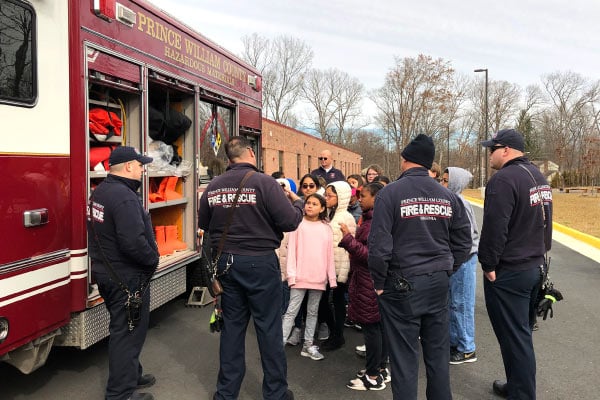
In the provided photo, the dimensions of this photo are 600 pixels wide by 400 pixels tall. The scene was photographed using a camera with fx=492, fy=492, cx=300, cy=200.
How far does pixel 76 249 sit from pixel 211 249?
97 centimetres

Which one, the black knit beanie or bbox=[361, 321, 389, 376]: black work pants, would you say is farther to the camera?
bbox=[361, 321, 389, 376]: black work pants

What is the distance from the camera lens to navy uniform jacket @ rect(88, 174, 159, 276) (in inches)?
128

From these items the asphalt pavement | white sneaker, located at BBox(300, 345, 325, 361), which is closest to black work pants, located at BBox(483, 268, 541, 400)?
the asphalt pavement

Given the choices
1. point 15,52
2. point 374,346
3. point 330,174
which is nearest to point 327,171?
point 330,174

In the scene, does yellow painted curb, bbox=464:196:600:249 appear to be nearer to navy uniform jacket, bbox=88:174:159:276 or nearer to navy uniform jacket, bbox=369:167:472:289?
navy uniform jacket, bbox=369:167:472:289

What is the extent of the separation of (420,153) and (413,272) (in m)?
0.76

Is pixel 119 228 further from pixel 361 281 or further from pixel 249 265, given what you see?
pixel 361 281

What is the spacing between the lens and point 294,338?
491 centimetres

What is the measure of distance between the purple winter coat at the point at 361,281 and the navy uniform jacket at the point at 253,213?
59 centimetres

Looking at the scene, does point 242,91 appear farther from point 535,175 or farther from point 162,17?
point 535,175

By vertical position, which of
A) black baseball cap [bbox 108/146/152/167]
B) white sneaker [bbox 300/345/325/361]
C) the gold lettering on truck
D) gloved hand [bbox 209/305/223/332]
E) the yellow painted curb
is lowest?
white sneaker [bbox 300/345/325/361]

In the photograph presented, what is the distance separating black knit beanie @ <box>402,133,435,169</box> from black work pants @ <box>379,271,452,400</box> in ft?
2.34

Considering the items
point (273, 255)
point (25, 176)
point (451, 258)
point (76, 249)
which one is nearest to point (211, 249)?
point (273, 255)

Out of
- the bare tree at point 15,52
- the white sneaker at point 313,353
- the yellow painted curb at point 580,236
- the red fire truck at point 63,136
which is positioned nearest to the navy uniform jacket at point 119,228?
the red fire truck at point 63,136
